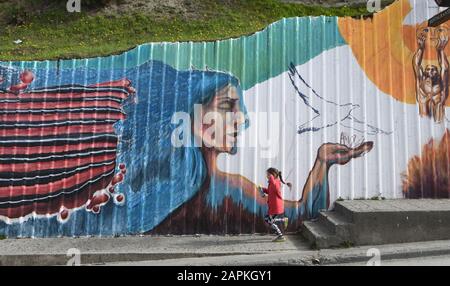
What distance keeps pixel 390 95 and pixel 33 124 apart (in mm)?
6516

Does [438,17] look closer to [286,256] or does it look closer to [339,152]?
[339,152]

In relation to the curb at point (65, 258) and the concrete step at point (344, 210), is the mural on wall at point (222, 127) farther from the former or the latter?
the curb at point (65, 258)

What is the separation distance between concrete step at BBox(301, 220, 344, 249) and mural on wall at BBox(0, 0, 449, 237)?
47cm

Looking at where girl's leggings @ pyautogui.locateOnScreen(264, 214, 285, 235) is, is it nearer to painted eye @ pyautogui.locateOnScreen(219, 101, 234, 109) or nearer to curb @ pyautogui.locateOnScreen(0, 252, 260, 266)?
curb @ pyautogui.locateOnScreen(0, 252, 260, 266)

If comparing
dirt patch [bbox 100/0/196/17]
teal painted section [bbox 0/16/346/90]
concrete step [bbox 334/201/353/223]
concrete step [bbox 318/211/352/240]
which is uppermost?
dirt patch [bbox 100/0/196/17]

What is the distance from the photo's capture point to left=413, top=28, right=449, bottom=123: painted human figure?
768 cm

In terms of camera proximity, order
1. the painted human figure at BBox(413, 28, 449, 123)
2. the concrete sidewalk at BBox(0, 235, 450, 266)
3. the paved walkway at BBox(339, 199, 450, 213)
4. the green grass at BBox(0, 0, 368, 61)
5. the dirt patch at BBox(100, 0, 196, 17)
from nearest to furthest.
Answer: the concrete sidewalk at BBox(0, 235, 450, 266) < the paved walkway at BBox(339, 199, 450, 213) < the painted human figure at BBox(413, 28, 449, 123) < the green grass at BBox(0, 0, 368, 61) < the dirt patch at BBox(100, 0, 196, 17)

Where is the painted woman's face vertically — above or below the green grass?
below

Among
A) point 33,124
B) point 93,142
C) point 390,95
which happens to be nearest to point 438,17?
point 390,95

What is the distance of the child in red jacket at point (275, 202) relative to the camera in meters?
6.65

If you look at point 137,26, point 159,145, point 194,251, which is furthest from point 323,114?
point 137,26

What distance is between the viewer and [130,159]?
24.6 feet

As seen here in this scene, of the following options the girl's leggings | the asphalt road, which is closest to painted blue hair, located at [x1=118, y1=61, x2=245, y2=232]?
the girl's leggings

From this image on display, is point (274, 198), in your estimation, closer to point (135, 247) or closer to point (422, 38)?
point (135, 247)
